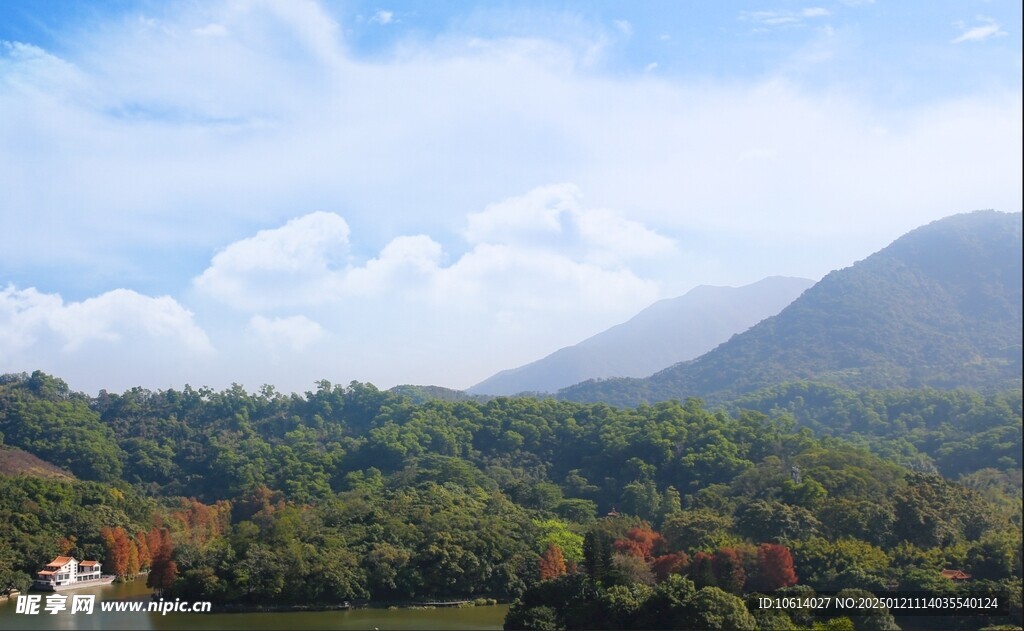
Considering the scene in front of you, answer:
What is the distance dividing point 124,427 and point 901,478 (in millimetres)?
41224

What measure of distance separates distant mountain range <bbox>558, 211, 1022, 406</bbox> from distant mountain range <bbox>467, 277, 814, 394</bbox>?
93.9 ft

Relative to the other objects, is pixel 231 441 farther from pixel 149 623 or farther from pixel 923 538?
pixel 923 538

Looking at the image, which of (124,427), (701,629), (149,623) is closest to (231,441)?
(124,427)

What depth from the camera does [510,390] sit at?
13250 centimetres

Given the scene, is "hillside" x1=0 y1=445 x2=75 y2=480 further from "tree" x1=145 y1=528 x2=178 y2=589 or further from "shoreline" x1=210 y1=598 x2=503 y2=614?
"shoreline" x1=210 y1=598 x2=503 y2=614

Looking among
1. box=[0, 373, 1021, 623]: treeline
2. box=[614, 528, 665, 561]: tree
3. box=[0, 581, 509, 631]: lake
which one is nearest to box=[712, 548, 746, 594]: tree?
box=[0, 373, 1021, 623]: treeline

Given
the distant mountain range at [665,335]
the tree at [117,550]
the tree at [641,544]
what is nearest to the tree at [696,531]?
the tree at [641,544]

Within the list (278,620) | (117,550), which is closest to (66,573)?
(117,550)

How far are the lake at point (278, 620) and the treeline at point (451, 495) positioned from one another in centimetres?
111

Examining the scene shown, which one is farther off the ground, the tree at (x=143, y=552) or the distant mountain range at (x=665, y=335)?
the distant mountain range at (x=665, y=335)

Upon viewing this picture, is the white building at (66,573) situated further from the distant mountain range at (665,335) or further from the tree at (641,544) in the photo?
the distant mountain range at (665,335)

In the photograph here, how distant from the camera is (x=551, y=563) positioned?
86.0ft

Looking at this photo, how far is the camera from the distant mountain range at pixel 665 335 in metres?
115

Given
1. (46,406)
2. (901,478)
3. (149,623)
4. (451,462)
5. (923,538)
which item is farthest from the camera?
(46,406)
